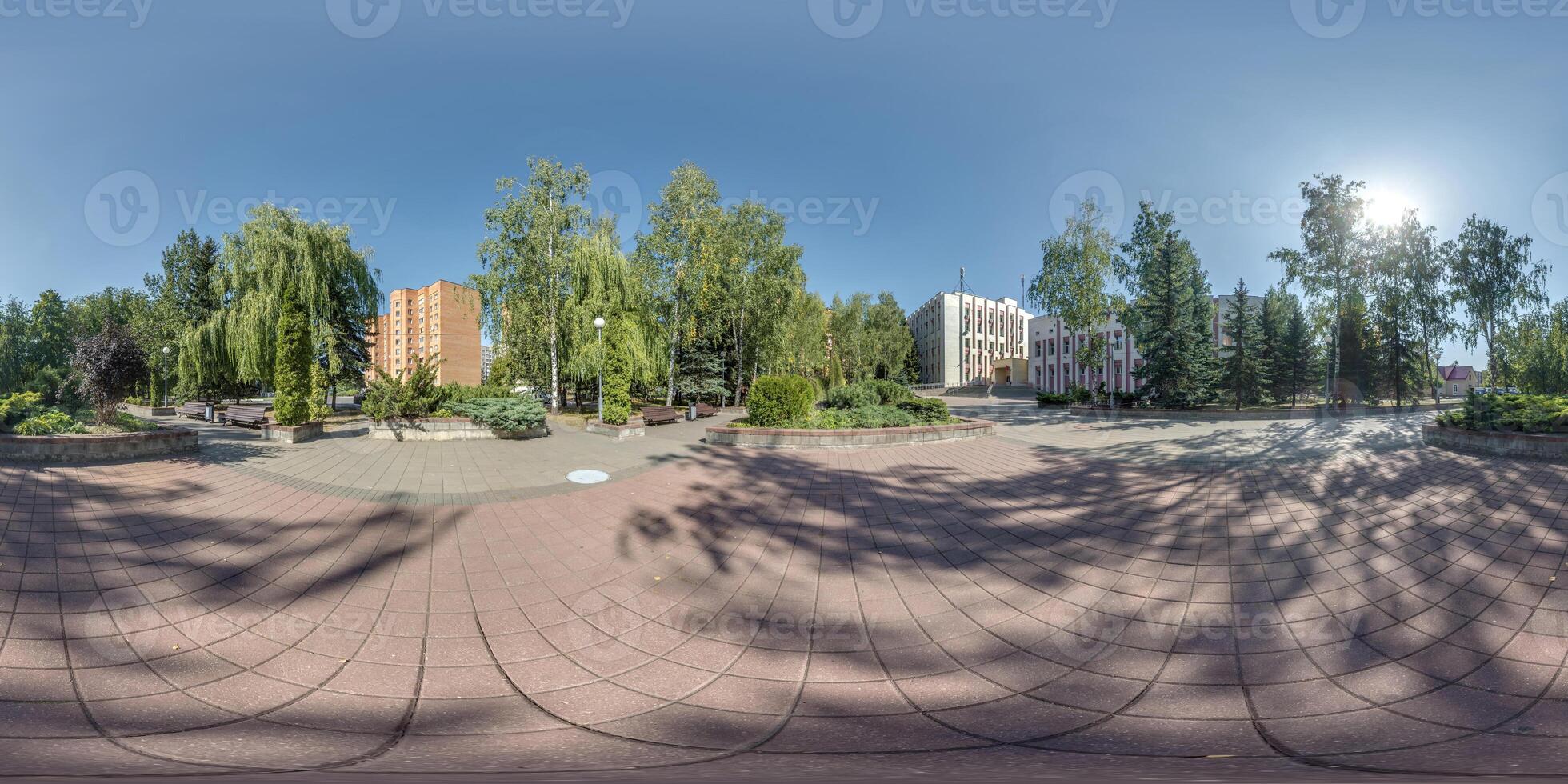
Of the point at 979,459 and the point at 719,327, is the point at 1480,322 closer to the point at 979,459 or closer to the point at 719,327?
the point at 979,459

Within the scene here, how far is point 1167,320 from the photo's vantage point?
22859 millimetres

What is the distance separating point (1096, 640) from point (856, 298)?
154 feet

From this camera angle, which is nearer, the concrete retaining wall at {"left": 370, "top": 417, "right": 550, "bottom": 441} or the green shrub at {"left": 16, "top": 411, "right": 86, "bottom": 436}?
the green shrub at {"left": 16, "top": 411, "right": 86, "bottom": 436}

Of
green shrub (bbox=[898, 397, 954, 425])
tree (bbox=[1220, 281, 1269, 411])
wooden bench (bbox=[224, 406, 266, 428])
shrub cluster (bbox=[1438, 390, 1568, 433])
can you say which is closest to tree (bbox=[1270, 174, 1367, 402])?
tree (bbox=[1220, 281, 1269, 411])

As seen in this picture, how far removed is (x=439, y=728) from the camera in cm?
246

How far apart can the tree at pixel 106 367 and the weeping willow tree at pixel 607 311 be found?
8522 millimetres

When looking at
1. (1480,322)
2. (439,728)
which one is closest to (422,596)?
(439,728)

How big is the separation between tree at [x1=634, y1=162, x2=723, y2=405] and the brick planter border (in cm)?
1238

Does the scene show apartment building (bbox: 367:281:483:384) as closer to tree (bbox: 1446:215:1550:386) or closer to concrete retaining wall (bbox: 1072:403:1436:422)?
concrete retaining wall (bbox: 1072:403:1436:422)

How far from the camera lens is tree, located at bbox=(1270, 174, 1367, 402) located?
21812 millimetres

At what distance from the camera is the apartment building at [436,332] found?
7125cm

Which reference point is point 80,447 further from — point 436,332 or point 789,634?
point 436,332

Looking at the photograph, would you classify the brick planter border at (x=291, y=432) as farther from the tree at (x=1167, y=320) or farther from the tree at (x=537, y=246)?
the tree at (x=1167, y=320)

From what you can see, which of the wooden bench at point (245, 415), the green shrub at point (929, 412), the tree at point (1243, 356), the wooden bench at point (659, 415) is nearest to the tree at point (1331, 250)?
the tree at point (1243, 356)
